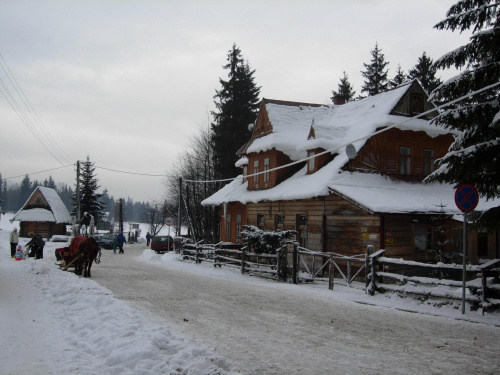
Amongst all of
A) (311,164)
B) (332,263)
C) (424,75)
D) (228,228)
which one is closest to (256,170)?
(311,164)

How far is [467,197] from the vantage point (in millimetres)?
10859

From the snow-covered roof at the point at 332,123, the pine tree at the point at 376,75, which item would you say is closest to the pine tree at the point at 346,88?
the pine tree at the point at 376,75

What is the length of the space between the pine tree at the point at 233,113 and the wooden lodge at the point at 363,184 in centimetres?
1479

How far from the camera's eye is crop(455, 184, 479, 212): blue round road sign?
10789 mm

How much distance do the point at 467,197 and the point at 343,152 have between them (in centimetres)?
1327

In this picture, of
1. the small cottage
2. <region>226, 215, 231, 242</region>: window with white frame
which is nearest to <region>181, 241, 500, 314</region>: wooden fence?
<region>226, 215, 231, 242</region>: window with white frame

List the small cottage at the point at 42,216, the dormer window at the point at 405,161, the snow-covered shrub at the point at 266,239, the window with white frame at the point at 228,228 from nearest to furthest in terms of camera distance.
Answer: the snow-covered shrub at the point at 266,239
the dormer window at the point at 405,161
the window with white frame at the point at 228,228
the small cottage at the point at 42,216

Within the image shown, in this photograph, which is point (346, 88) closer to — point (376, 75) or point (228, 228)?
point (376, 75)

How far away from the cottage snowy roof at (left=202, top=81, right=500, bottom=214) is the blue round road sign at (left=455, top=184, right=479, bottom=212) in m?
4.75

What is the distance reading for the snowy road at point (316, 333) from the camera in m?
6.77

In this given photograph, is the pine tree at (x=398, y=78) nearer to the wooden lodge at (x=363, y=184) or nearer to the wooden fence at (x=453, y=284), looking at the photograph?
the wooden lodge at (x=363, y=184)

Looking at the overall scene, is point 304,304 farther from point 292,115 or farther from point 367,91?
point 367,91

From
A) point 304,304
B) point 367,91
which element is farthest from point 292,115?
point 367,91

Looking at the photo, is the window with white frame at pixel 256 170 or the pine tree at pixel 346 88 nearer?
the window with white frame at pixel 256 170
